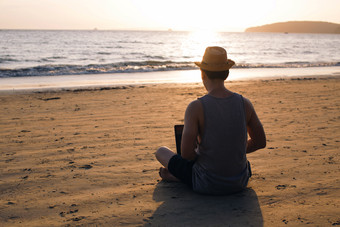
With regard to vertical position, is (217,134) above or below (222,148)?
above

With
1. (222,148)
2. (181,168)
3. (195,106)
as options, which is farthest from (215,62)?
(181,168)

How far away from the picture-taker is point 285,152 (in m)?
4.32

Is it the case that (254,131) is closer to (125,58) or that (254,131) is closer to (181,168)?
(181,168)

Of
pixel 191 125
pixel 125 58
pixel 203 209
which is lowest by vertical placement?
pixel 203 209

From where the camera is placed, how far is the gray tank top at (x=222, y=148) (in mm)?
2668

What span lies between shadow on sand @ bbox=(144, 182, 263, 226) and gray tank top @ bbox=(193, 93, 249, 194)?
0.41ft

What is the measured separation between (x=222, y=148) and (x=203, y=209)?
56 centimetres

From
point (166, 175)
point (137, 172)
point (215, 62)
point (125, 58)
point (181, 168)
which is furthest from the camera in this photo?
point (125, 58)

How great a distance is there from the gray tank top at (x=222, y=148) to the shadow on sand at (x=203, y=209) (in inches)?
4.9

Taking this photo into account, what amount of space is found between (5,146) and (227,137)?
11.5ft

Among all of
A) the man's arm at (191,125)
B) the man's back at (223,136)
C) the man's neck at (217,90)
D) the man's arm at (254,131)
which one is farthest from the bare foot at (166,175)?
the man's neck at (217,90)

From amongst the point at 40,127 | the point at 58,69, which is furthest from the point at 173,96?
the point at 58,69

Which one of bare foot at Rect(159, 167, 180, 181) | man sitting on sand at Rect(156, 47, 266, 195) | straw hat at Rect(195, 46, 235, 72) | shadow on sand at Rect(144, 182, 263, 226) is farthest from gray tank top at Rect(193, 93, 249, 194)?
bare foot at Rect(159, 167, 180, 181)

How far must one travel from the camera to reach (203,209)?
279 cm
